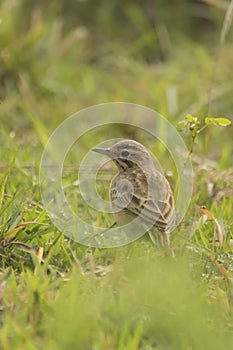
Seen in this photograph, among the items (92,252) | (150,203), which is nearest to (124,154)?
(150,203)

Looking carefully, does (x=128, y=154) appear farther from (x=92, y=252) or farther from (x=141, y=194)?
(x=92, y=252)

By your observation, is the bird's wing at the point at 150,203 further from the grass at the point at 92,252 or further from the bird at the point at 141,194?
the grass at the point at 92,252

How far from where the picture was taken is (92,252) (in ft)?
15.7

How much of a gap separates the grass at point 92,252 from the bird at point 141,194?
14 cm

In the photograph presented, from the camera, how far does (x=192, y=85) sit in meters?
8.29

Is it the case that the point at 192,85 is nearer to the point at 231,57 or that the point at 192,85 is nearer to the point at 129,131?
the point at 231,57

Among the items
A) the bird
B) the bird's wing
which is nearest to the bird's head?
the bird

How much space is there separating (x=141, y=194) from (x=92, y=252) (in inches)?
15.8

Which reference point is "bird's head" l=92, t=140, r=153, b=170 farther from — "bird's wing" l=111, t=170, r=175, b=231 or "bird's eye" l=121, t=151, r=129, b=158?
"bird's wing" l=111, t=170, r=175, b=231

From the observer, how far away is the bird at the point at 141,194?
15.4 feet

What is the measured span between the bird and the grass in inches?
5.5

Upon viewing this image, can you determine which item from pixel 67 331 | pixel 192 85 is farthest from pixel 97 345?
pixel 192 85

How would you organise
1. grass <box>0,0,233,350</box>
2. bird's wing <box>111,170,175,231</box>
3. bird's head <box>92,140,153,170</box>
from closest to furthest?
grass <box>0,0,233,350</box> → bird's wing <box>111,170,175,231</box> → bird's head <box>92,140,153,170</box>

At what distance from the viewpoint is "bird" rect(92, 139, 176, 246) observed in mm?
4680
